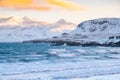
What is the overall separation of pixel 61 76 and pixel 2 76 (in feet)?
22.1

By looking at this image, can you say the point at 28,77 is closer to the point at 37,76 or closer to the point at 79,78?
the point at 37,76

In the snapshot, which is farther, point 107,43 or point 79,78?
point 107,43

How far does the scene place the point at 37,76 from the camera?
130 feet

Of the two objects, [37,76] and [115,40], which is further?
[115,40]

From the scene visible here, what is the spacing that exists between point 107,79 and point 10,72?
12.1m

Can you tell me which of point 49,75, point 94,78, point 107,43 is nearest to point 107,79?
point 94,78

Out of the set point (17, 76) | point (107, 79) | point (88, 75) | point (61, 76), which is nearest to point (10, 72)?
point (17, 76)

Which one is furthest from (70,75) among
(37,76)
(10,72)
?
(10,72)

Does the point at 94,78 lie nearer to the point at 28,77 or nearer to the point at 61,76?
the point at 61,76

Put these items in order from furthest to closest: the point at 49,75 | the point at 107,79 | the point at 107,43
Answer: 1. the point at 107,43
2. the point at 49,75
3. the point at 107,79

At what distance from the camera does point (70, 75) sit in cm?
4178

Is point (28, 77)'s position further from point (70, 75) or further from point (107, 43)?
point (107, 43)

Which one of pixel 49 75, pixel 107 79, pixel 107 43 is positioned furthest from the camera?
pixel 107 43

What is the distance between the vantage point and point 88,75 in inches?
1656
